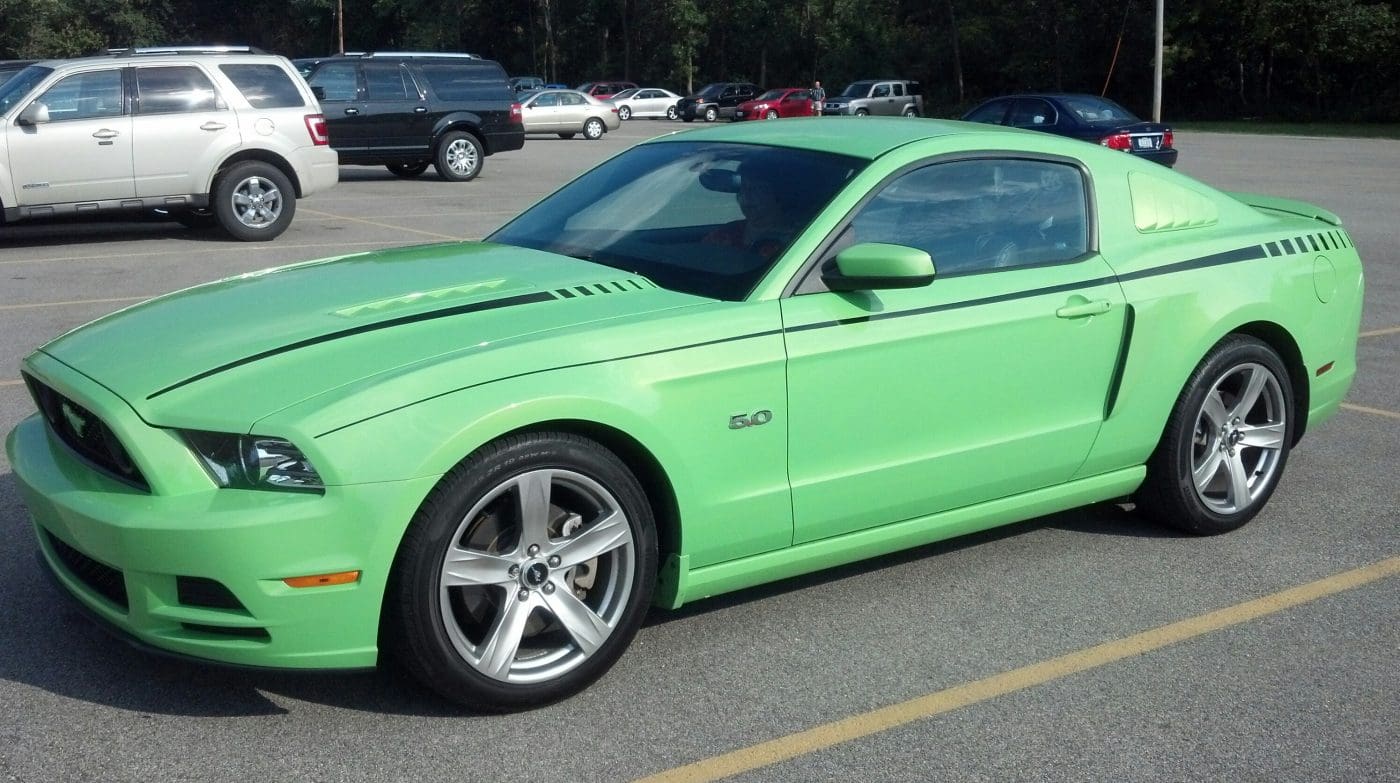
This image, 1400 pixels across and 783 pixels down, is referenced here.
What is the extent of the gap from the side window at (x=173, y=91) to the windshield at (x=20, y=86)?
85cm

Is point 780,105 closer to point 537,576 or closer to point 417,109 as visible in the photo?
point 417,109

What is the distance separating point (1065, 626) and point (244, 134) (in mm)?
11716

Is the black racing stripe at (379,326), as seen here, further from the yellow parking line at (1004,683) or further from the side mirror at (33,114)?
the side mirror at (33,114)

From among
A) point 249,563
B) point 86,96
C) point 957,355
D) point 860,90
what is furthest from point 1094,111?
point 860,90

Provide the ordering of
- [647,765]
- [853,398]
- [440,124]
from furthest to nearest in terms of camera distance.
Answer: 1. [440,124]
2. [853,398]
3. [647,765]

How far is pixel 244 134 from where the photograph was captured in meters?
14.1

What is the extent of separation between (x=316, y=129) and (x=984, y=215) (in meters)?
11.3

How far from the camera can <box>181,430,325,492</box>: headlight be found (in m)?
3.39

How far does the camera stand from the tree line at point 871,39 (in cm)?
4706

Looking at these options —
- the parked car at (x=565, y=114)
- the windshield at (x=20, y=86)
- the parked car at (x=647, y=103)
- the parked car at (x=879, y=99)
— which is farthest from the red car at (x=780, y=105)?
the windshield at (x=20, y=86)

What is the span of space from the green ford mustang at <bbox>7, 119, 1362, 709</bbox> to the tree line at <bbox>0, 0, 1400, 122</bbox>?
4032cm

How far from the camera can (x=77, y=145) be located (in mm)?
13250

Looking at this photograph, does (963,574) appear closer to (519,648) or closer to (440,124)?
(519,648)

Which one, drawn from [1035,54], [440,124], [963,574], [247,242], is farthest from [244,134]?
[1035,54]
